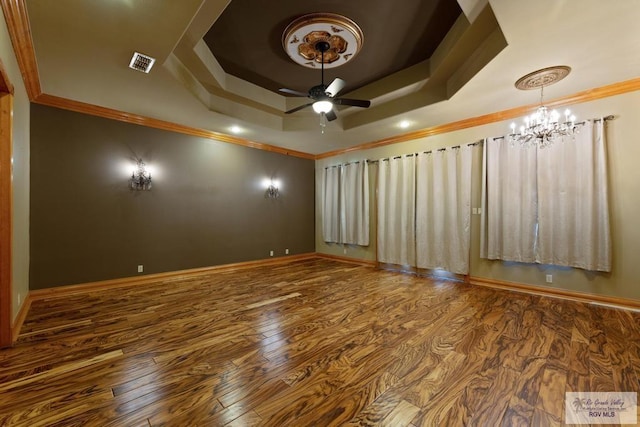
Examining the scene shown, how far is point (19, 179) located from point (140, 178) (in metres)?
1.57

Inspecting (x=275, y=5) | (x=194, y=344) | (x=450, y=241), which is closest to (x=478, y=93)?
(x=450, y=241)

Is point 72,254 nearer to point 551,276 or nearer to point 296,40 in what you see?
point 296,40

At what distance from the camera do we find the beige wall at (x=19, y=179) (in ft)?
8.06

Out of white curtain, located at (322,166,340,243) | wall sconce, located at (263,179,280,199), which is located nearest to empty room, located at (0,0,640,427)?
wall sconce, located at (263,179,280,199)

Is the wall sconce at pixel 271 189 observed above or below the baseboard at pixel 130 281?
above

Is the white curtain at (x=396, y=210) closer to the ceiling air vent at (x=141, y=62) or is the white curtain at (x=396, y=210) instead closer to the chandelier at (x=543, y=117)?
the chandelier at (x=543, y=117)

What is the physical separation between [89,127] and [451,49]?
5169 mm

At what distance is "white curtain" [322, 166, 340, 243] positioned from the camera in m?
6.57

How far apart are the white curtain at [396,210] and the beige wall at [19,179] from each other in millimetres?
5342

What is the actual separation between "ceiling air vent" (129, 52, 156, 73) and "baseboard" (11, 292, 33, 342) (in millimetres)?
2797

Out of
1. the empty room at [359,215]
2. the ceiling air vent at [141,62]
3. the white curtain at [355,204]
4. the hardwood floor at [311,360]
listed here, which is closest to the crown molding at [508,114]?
the empty room at [359,215]

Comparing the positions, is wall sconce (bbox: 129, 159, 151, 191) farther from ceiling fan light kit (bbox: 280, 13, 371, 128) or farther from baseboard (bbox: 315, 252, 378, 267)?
baseboard (bbox: 315, 252, 378, 267)

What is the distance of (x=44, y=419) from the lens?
145 cm

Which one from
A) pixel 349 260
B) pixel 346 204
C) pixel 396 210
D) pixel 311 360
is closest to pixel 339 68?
pixel 396 210
